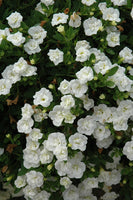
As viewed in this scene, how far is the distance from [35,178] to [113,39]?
1.21 meters

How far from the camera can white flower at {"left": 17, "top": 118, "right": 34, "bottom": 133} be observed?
2137mm

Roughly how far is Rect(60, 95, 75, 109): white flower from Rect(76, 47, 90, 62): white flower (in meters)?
0.29

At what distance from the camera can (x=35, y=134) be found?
2156 mm

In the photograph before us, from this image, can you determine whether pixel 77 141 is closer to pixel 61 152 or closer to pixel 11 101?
pixel 61 152

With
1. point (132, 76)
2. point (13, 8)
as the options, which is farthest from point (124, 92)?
point (13, 8)

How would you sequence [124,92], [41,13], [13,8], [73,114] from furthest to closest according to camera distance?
[13,8]
[41,13]
[124,92]
[73,114]

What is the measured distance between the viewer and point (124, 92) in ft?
7.23

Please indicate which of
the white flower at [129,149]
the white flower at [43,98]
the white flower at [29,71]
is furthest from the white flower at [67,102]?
the white flower at [129,149]

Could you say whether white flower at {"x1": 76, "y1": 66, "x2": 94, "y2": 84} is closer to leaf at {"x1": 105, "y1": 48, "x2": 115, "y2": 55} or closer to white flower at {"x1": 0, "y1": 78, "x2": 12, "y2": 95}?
leaf at {"x1": 105, "y1": 48, "x2": 115, "y2": 55}

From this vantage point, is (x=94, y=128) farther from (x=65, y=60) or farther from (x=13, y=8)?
(x=13, y=8)

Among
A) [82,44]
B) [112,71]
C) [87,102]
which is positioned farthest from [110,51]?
[87,102]

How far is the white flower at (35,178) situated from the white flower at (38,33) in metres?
0.97

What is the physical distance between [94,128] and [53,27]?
35.2 inches

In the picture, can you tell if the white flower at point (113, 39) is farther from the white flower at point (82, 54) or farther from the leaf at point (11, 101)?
the leaf at point (11, 101)
